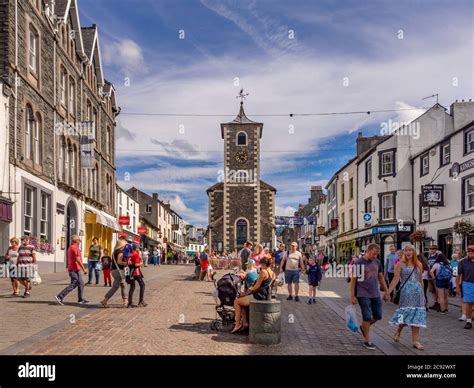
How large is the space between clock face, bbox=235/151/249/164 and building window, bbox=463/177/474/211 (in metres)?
38.2

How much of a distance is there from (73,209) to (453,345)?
2522 centimetres

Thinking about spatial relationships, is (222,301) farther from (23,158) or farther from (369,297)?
(23,158)

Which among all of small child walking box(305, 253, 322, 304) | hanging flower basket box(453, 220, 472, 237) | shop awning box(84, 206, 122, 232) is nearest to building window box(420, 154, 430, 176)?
hanging flower basket box(453, 220, 472, 237)

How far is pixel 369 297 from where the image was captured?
29.7 feet

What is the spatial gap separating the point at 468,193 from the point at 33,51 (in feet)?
68.9

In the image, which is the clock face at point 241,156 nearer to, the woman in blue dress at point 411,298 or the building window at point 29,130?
the building window at point 29,130

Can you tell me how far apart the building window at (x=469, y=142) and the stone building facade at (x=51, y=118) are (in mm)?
19875

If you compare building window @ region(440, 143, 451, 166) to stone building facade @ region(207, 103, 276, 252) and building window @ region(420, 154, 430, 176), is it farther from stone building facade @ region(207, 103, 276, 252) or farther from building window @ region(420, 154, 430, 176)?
stone building facade @ region(207, 103, 276, 252)

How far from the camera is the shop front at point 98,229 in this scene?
34.1 meters

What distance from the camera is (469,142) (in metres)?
26.4

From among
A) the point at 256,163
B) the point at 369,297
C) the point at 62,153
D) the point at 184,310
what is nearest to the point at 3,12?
the point at 62,153

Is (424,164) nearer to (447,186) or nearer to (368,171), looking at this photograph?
(447,186)

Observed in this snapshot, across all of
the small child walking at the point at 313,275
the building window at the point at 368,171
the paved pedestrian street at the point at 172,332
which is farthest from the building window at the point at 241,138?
the paved pedestrian street at the point at 172,332

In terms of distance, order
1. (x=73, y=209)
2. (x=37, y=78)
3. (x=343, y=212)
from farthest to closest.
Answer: (x=343, y=212)
(x=73, y=209)
(x=37, y=78)
